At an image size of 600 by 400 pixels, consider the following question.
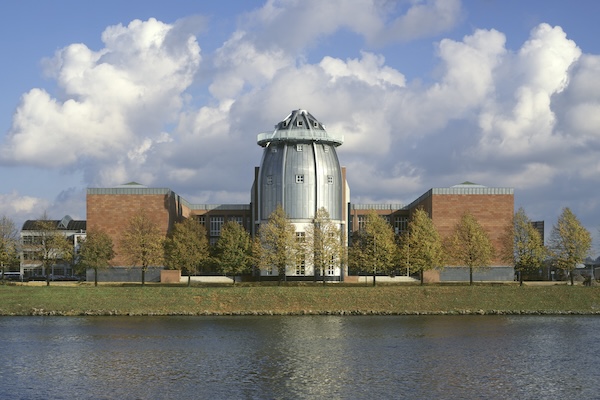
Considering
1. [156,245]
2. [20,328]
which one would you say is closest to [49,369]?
[20,328]

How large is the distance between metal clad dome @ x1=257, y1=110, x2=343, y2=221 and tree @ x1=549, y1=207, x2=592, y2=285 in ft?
114

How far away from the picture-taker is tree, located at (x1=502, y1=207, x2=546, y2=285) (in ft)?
356

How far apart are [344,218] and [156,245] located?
3542 centimetres

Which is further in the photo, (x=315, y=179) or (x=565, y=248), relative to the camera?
(x=315, y=179)

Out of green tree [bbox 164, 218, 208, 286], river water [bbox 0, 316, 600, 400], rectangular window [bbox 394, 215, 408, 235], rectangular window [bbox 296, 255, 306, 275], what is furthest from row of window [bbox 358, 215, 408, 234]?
river water [bbox 0, 316, 600, 400]

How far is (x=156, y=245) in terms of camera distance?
11038 cm

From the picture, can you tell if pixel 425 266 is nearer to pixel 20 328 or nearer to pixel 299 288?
pixel 299 288

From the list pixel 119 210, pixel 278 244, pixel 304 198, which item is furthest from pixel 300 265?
pixel 119 210

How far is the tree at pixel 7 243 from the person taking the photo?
11275 centimetres

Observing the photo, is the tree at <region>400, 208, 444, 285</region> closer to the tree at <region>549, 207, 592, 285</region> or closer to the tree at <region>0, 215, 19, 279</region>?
the tree at <region>549, 207, 592, 285</region>

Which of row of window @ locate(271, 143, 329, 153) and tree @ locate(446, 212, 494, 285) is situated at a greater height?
row of window @ locate(271, 143, 329, 153)

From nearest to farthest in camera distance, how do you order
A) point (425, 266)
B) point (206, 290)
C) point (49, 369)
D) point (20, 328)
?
1. point (49, 369)
2. point (20, 328)
3. point (206, 290)
4. point (425, 266)

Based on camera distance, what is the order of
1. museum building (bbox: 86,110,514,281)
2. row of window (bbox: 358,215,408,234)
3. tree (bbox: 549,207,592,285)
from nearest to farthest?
1. tree (bbox: 549,207,592,285)
2. museum building (bbox: 86,110,514,281)
3. row of window (bbox: 358,215,408,234)

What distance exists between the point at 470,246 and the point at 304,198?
27451 mm
